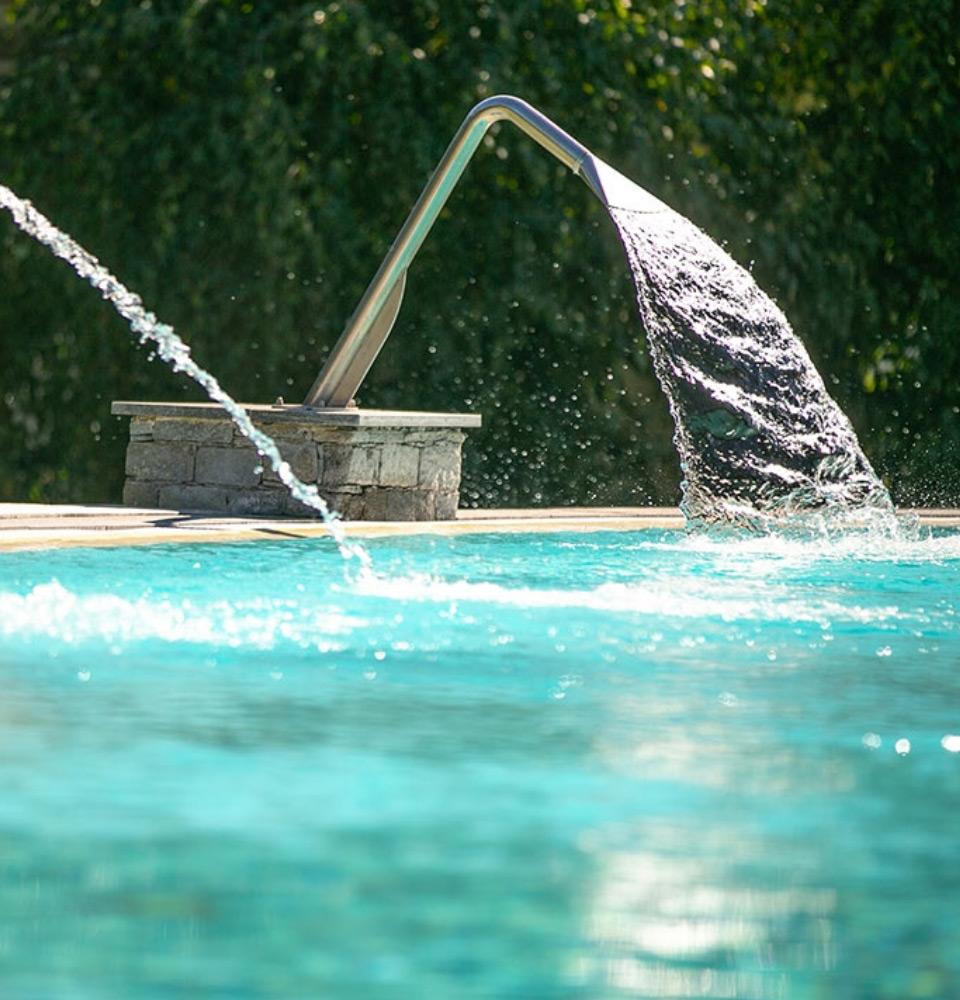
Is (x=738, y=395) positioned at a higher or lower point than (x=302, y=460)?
higher

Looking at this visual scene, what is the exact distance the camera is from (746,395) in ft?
44.1

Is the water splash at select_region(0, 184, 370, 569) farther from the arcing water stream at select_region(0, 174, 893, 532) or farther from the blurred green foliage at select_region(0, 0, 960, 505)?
the blurred green foliage at select_region(0, 0, 960, 505)

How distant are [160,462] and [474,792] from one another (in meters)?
8.04

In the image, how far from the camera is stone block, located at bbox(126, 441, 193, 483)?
12969 mm

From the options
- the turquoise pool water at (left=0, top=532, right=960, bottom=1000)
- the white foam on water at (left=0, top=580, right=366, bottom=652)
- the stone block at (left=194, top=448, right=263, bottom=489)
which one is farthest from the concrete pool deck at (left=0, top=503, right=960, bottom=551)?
the white foam on water at (left=0, top=580, right=366, bottom=652)

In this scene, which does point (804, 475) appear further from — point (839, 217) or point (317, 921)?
point (317, 921)

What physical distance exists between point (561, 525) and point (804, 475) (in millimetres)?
1486

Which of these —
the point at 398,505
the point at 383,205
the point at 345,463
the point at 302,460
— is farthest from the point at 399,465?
the point at 383,205

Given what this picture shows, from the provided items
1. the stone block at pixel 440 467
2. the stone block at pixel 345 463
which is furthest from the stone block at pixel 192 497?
the stone block at pixel 440 467

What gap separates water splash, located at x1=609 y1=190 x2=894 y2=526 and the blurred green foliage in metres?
1.56

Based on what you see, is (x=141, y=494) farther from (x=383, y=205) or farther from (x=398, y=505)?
(x=383, y=205)

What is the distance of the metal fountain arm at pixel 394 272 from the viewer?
1248 centimetres

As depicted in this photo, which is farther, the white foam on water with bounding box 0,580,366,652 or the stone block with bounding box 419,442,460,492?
the stone block with bounding box 419,442,460,492

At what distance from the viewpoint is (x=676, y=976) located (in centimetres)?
379
